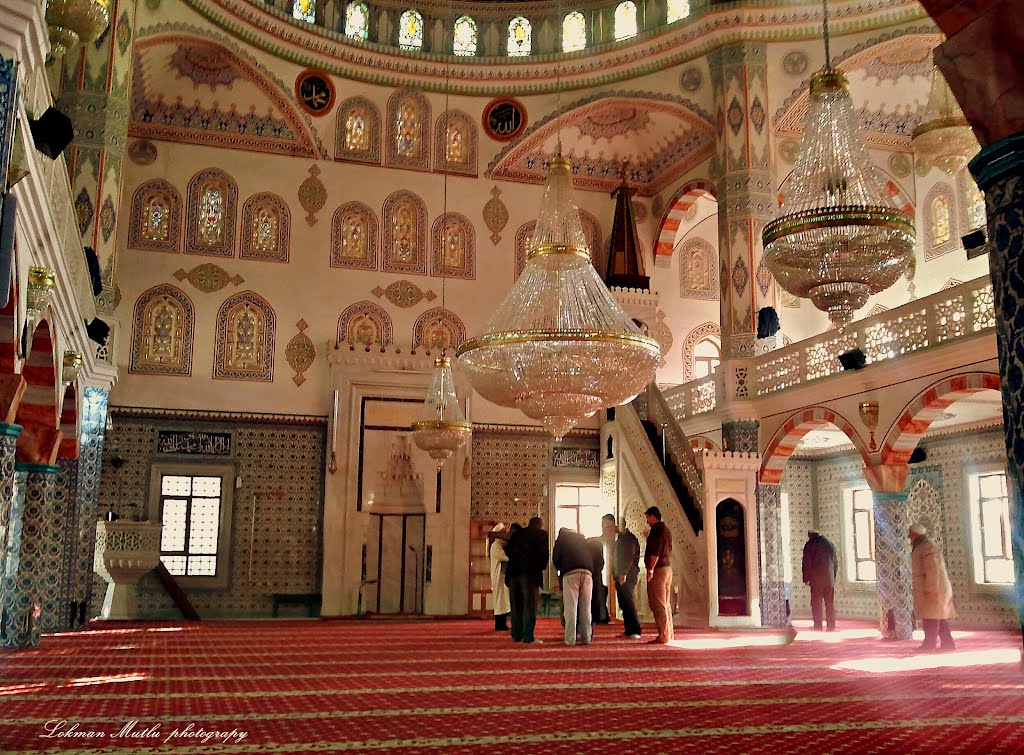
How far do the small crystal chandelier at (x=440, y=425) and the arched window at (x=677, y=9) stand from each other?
5367 millimetres

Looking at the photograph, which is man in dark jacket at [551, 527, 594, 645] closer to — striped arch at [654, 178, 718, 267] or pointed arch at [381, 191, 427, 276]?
pointed arch at [381, 191, 427, 276]

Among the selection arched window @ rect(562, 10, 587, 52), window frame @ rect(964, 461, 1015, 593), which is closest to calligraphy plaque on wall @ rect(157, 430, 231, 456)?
arched window @ rect(562, 10, 587, 52)

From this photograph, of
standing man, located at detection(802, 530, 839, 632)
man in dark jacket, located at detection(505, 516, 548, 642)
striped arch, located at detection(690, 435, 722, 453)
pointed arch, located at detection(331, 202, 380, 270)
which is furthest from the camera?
pointed arch, located at detection(331, 202, 380, 270)

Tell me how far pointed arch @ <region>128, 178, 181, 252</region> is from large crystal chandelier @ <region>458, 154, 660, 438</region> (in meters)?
6.54

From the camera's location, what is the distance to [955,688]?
16.5ft

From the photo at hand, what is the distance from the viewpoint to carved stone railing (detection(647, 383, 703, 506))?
35.3ft

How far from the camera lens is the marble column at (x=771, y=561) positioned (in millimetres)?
10711

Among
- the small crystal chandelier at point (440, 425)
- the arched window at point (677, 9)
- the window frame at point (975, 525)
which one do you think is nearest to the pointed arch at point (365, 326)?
the small crystal chandelier at point (440, 425)

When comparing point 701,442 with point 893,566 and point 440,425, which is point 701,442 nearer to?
point 893,566

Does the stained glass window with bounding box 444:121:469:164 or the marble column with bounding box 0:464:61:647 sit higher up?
the stained glass window with bounding box 444:121:469:164

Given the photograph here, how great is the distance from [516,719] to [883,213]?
127 inches

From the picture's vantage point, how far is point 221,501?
40.0 feet

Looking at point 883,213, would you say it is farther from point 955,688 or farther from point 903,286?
point 903,286

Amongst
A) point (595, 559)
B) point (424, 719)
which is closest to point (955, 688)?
point (424, 719)
